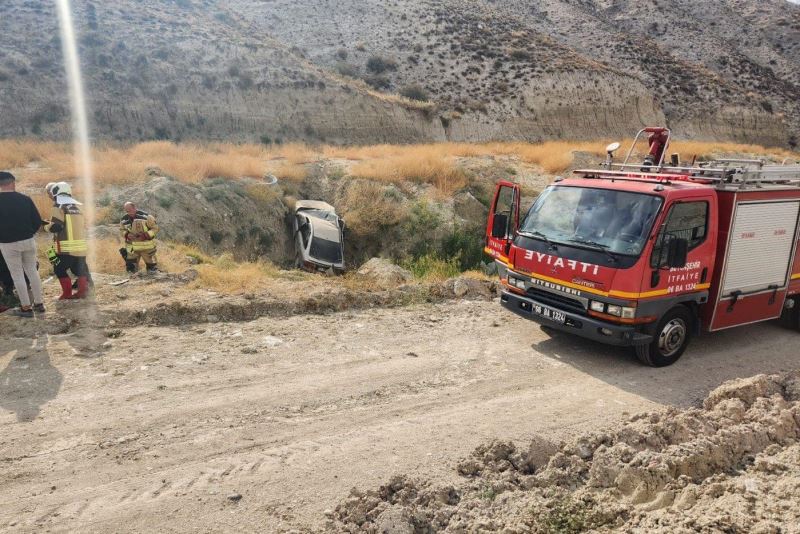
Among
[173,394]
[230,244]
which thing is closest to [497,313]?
[173,394]

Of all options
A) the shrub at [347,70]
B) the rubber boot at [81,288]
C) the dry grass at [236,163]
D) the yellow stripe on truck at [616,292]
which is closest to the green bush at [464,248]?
the dry grass at [236,163]

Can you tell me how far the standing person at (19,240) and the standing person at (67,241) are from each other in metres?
0.46

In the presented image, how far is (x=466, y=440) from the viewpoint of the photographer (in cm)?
482

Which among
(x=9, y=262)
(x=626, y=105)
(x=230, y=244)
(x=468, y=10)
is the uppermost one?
(x=468, y=10)

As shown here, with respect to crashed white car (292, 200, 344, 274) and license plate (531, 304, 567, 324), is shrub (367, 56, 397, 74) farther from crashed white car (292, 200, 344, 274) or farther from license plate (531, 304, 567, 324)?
license plate (531, 304, 567, 324)

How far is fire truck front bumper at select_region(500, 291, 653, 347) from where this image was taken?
20.9ft

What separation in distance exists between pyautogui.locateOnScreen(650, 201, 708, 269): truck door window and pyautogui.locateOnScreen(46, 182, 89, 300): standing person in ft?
25.1

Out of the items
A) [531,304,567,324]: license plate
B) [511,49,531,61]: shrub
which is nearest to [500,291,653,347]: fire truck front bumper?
[531,304,567,324]: license plate

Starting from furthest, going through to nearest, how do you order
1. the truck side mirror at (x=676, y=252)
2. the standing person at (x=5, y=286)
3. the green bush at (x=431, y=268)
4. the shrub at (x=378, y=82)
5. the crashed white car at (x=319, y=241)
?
the shrub at (x=378, y=82) < the crashed white car at (x=319, y=241) < the green bush at (x=431, y=268) < the standing person at (x=5, y=286) < the truck side mirror at (x=676, y=252)

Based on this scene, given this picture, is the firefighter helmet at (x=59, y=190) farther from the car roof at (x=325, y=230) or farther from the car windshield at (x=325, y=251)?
the car roof at (x=325, y=230)

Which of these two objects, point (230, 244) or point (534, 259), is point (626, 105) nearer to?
point (230, 244)

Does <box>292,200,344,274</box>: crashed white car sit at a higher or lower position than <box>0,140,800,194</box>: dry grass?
lower

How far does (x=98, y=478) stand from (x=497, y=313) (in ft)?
19.5

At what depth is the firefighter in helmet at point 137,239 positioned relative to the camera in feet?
29.9
